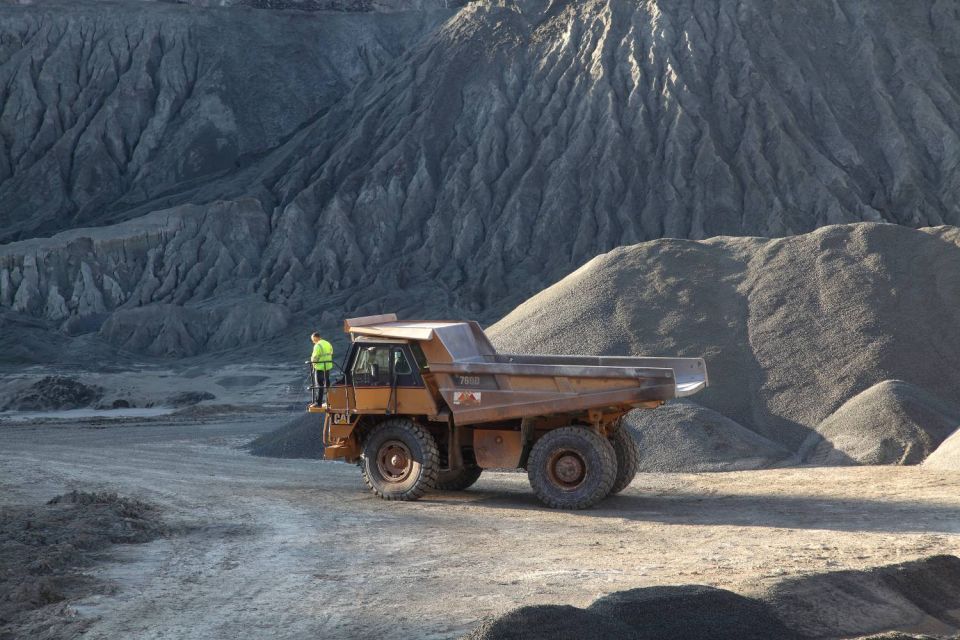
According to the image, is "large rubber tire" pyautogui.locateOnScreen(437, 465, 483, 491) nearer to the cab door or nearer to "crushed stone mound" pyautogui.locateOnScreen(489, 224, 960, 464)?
the cab door

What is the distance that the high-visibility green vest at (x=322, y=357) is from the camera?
14.0 m

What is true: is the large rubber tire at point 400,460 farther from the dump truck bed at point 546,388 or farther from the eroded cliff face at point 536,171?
the eroded cliff face at point 536,171

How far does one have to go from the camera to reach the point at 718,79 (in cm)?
5028

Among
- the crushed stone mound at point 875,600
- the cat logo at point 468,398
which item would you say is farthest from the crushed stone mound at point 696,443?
the crushed stone mound at point 875,600

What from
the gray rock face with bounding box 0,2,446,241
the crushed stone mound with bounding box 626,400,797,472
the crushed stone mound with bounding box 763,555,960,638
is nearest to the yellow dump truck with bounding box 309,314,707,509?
the crushed stone mound with bounding box 626,400,797,472

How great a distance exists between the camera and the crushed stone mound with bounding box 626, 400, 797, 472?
16.5 metres

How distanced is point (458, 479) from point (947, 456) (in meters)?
6.56

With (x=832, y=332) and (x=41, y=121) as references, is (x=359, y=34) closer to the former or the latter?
(x=41, y=121)

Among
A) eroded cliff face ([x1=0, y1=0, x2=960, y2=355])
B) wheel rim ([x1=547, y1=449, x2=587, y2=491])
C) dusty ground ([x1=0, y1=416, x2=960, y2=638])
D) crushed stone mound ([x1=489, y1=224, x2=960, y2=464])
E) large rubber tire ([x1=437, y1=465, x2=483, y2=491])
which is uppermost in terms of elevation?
eroded cliff face ([x1=0, y1=0, x2=960, y2=355])

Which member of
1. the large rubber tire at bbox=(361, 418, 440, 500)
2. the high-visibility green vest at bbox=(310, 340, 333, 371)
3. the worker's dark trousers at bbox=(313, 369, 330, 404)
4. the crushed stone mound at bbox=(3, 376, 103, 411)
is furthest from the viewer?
the crushed stone mound at bbox=(3, 376, 103, 411)

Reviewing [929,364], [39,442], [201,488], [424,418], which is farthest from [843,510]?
[39,442]

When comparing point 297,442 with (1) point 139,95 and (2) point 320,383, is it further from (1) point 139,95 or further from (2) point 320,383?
(1) point 139,95

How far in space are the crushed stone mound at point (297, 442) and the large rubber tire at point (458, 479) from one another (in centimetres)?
520

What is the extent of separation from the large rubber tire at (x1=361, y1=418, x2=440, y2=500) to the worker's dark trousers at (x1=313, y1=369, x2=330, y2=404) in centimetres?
83
